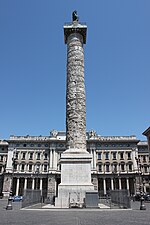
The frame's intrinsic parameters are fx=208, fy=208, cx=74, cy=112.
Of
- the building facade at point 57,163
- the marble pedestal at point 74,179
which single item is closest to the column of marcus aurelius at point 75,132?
the marble pedestal at point 74,179

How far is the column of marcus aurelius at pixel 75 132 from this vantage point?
13.6 meters

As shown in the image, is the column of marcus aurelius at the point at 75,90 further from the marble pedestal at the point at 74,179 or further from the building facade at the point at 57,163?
the building facade at the point at 57,163

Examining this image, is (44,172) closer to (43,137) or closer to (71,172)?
(43,137)

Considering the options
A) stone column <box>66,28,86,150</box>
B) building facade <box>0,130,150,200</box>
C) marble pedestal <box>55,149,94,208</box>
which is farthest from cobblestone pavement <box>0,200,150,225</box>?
building facade <box>0,130,150,200</box>

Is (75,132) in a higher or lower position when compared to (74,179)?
higher

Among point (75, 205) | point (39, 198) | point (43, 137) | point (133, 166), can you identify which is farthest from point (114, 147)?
point (75, 205)

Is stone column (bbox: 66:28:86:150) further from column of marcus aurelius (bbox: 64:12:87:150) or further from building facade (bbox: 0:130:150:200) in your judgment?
building facade (bbox: 0:130:150:200)

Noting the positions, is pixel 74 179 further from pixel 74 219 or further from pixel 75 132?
pixel 74 219

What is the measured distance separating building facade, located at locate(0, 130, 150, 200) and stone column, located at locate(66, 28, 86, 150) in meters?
31.6

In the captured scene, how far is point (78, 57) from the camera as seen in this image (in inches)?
705

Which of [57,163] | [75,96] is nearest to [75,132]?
[75,96]

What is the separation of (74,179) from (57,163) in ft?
111

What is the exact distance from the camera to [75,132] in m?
15.9

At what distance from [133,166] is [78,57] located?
35.9m
